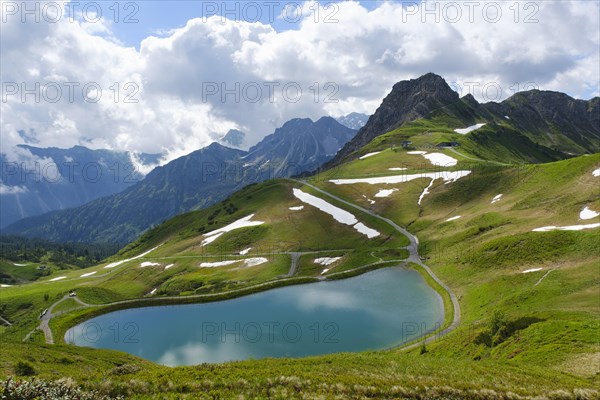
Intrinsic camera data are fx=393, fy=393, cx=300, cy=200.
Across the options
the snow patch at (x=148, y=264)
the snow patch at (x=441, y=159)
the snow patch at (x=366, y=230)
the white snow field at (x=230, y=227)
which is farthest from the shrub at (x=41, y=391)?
the snow patch at (x=441, y=159)

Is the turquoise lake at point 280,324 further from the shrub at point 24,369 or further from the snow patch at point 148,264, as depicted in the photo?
the snow patch at point 148,264

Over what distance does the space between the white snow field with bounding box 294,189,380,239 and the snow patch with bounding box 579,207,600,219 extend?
53261mm

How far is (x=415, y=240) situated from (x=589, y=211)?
4223 cm

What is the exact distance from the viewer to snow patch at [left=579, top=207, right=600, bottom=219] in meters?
78.6

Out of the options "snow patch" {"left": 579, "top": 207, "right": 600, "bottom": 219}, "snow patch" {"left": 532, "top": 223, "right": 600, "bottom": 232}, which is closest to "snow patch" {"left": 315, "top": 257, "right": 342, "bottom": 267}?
"snow patch" {"left": 532, "top": 223, "right": 600, "bottom": 232}

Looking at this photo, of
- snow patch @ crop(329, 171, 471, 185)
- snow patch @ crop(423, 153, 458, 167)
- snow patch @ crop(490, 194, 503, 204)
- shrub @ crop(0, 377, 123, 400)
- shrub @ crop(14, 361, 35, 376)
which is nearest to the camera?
shrub @ crop(0, 377, 123, 400)

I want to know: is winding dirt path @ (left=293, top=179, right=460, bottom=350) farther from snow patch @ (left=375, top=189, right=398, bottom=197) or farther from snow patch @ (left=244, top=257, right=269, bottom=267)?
snow patch @ (left=244, top=257, right=269, bottom=267)

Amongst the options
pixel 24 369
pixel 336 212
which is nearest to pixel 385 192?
pixel 336 212

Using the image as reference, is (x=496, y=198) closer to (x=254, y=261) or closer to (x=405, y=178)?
(x=405, y=178)

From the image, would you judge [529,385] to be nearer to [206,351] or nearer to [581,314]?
[581,314]

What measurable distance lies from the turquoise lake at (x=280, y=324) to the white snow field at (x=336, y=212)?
3672 cm

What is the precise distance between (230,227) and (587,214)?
373ft

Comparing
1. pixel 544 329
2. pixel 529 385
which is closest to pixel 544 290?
pixel 544 329

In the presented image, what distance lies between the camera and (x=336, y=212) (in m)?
146
